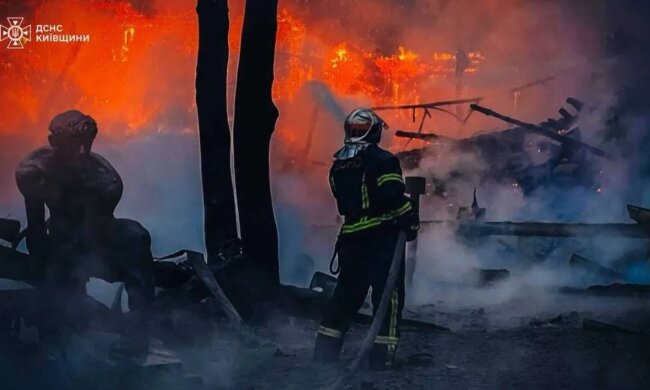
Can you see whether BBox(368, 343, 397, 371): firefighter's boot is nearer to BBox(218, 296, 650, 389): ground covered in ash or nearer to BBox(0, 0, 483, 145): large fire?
BBox(218, 296, 650, 389): ground covered in ash

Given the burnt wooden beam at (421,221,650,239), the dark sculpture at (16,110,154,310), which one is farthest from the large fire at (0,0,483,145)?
the dark sculpture at (16,110,154,310)

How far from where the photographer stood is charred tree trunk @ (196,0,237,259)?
29.6ft

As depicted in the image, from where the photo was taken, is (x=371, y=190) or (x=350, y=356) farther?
(x=350, y=356)

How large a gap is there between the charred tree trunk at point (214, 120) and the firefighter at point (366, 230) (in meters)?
2.28

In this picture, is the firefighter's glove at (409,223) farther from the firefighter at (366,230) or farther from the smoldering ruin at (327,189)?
the smoldering ruin at (327,189)

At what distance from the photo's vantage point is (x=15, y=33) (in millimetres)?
18328

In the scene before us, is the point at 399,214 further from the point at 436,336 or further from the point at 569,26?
the point at 569,26

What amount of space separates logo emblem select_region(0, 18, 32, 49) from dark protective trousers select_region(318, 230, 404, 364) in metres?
13.4

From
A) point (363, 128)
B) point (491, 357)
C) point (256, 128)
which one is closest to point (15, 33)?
point (256, 128)

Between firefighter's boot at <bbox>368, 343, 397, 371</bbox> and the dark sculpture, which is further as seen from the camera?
the dark sculpture

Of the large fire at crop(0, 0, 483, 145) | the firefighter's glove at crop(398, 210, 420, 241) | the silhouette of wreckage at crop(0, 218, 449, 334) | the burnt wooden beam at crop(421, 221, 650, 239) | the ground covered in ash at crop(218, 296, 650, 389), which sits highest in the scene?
the large fire at crop(0, 0, 483, 145)

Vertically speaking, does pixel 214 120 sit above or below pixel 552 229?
above

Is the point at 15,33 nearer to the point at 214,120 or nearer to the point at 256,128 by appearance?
the point at 214,120

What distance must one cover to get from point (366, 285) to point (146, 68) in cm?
1338
